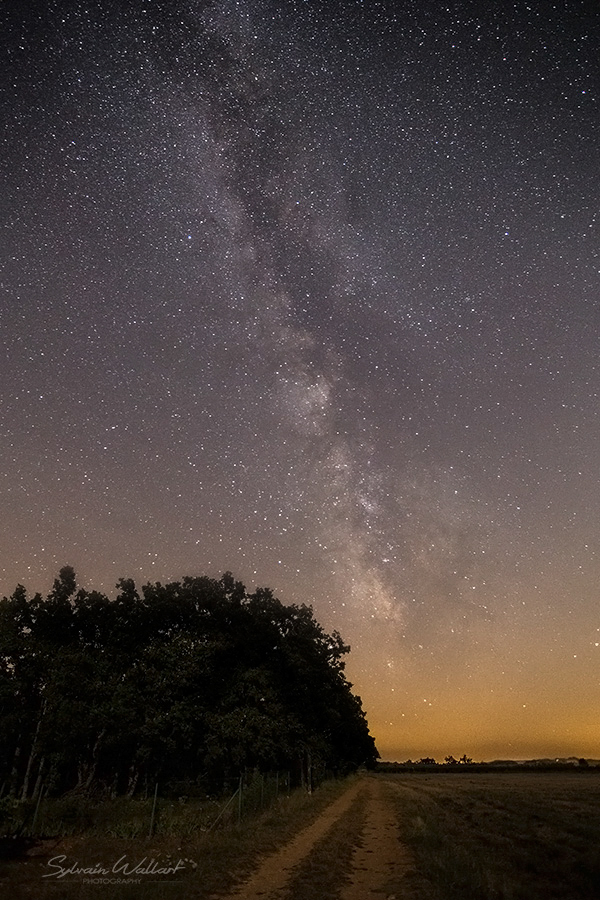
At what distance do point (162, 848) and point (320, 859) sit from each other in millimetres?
4474

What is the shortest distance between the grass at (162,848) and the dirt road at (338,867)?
1.91ft

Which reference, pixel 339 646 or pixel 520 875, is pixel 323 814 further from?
pixel 339 646

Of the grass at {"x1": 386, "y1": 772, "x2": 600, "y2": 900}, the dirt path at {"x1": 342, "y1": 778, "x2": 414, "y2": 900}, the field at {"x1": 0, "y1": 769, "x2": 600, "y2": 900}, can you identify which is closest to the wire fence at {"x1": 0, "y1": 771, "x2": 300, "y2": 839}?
the field at {"x1": 0, "y1": 769, "x2": 600, "y2": 900}

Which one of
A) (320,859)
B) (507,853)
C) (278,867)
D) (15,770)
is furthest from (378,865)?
(15,770)

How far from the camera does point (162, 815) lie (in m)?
21.3

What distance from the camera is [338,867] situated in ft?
46.4

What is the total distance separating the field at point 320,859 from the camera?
11.6m

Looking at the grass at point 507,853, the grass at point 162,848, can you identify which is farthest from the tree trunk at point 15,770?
the grass at point 507,853

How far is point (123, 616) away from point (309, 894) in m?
26.5

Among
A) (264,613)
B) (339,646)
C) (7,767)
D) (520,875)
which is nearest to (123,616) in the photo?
A: (264,613)

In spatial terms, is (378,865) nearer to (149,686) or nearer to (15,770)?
(149,686)

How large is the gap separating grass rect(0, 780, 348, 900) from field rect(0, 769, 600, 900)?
0.12 ft

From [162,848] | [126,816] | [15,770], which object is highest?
[15,770]

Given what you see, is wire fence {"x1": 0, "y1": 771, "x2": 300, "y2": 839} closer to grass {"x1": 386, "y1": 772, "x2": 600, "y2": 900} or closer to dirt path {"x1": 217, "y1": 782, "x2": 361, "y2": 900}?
dirt path {"x1": 217, "y1": 782, "x2": 361, "y2": 900}
